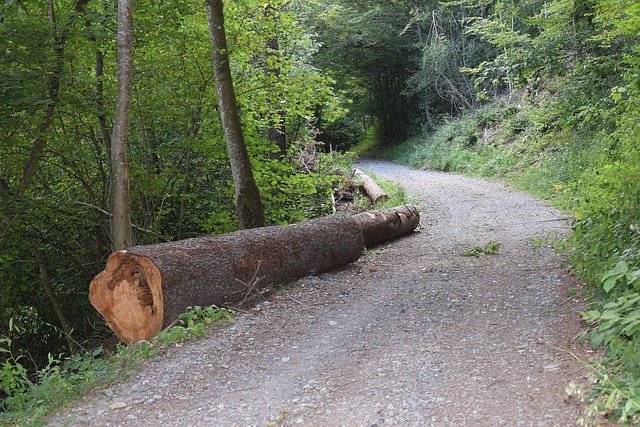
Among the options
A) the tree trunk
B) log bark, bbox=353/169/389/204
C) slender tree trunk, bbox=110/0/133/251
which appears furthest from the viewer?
log bark, bbox=353/169/389/204

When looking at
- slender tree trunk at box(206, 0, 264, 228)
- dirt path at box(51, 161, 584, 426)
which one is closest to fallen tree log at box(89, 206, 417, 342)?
dirt path at box(51, 161, 584, 426)

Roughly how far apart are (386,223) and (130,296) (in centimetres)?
629

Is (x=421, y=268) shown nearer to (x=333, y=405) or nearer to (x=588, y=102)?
(x=333, y=405)

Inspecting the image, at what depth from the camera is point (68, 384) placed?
190 inches

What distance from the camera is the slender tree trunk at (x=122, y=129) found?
23.7ft

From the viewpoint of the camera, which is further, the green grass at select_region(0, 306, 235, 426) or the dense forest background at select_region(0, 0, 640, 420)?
the dense forest background at select_region(0, 0, 640, 420)

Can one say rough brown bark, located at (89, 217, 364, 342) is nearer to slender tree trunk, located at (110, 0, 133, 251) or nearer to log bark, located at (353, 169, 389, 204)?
slender tree trunk, located at (110, 0, 133, 251)

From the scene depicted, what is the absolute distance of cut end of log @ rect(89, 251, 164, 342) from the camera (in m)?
5.89

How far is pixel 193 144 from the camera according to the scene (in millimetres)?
9695

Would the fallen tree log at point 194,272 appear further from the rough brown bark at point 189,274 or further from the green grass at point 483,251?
the green grass at point 483,251

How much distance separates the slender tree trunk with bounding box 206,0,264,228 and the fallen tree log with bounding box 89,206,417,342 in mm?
1269

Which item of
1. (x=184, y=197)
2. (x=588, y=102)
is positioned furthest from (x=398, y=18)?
(x=184, y=197)

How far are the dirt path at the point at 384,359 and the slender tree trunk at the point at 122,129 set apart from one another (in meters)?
2.43

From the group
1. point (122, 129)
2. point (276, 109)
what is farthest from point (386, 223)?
point (122, 129)
